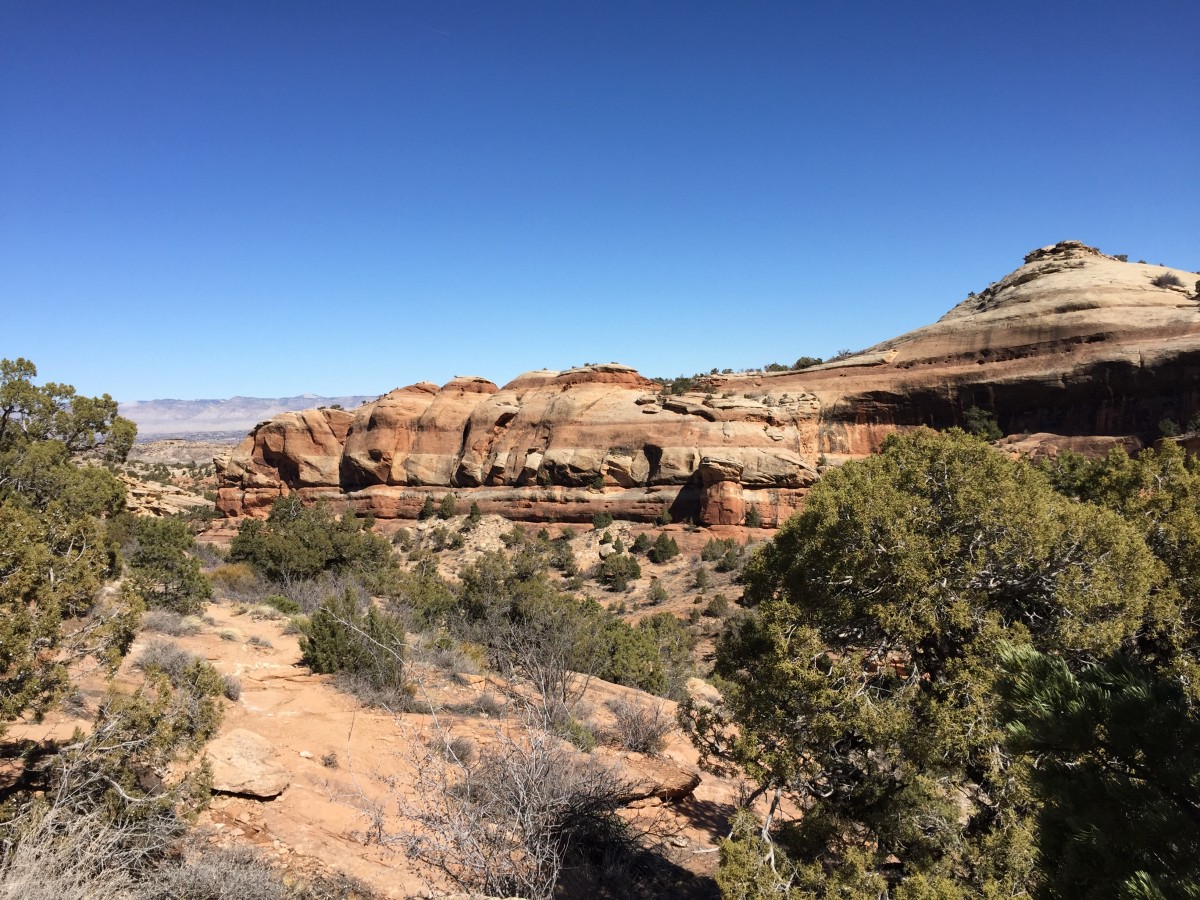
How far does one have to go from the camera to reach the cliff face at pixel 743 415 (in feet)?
115

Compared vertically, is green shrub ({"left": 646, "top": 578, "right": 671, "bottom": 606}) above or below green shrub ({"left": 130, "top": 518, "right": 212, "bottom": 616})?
below

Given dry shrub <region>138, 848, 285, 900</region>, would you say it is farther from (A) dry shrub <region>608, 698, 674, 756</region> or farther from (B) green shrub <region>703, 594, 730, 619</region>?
(B) green shrub <region>703, 594, 730, 619</region>

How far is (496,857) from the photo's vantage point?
530 centimetres

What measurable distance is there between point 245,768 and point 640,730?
5.64 m

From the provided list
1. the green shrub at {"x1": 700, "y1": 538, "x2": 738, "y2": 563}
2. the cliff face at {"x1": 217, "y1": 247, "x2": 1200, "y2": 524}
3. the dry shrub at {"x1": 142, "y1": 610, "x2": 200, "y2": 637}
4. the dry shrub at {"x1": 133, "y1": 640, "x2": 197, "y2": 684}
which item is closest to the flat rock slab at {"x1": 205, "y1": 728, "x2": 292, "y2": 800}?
the dry shrub at {"x1": 133, "y1": 640, "x2": 197, "y2": 684}

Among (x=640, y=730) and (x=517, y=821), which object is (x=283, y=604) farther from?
(x=517, y=821)

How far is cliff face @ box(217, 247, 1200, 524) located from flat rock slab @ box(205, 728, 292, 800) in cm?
3049

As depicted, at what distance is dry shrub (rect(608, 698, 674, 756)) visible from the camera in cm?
990

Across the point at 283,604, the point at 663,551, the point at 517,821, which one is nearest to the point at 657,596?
the point at 663,551

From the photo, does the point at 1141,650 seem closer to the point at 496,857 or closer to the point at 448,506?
the point at 496,857

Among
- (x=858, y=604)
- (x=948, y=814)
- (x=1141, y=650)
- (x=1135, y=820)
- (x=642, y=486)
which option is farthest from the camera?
(x=642, y=486)

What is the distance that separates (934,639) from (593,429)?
36026 mm

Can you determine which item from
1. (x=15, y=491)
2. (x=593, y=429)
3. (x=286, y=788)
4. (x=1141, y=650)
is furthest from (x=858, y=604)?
(x=593, y=429)

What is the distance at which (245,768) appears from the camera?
6531mm
